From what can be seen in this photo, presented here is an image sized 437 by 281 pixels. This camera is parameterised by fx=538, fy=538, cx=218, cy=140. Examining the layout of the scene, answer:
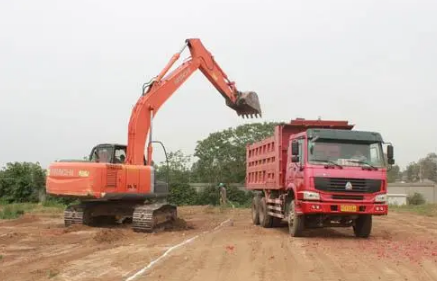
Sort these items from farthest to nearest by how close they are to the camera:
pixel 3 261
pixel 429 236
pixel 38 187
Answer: pixel 38 187 < pixel 429 236 < pixel 3 261

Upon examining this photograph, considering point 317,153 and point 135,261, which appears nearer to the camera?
point 135,261

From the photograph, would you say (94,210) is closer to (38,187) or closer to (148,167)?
(148,167)

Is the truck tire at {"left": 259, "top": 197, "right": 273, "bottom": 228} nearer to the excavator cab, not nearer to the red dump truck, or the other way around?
the red dump truck

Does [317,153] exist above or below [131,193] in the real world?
above

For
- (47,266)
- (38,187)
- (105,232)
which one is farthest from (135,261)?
(38,187)

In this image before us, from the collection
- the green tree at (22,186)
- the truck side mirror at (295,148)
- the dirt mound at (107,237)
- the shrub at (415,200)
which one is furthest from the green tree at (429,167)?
the dirt mound at (107,237)

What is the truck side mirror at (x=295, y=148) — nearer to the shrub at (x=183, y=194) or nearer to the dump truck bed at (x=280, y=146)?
the dump truck bed at (x=280, y=146)

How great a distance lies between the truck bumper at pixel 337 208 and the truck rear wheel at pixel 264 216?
176 inches

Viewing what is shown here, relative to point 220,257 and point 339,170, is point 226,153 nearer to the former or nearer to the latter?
point 339,170

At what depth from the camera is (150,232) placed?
15641mm

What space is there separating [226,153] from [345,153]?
3532cm

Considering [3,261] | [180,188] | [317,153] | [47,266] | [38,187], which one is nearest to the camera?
[47,266]

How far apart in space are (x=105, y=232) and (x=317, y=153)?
5.87m

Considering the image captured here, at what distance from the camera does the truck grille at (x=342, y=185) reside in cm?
1314
